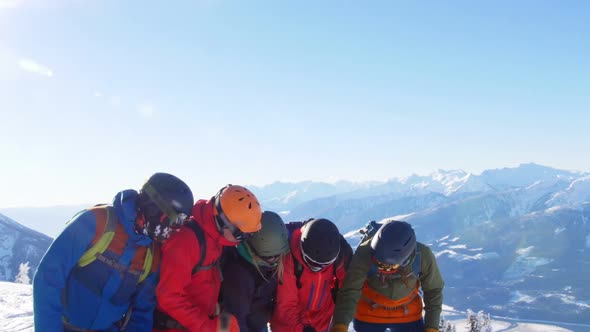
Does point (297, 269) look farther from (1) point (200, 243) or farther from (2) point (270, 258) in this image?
(1) point (200, 243)

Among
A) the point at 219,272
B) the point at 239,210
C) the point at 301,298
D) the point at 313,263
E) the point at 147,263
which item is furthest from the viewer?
the point at 301,298

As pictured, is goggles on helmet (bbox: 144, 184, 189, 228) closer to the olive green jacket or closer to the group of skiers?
the group of skiers

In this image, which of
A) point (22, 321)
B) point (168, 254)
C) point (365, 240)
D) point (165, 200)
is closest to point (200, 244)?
point (168, 254)

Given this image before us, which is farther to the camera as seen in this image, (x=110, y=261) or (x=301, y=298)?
(x=301, y=298)

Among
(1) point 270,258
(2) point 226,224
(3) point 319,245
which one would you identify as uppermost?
(2) point 226,224

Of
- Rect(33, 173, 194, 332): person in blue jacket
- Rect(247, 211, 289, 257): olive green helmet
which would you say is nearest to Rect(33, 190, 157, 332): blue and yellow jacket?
Rect(33, 173, 194, 332): person in blue jacket

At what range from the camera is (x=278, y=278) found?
350 inches

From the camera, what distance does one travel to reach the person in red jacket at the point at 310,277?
8.60m

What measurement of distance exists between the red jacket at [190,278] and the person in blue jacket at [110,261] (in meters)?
0.31

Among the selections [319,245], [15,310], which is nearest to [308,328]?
[319,245]

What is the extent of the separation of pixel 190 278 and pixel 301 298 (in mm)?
2683

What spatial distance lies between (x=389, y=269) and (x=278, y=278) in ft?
7.44

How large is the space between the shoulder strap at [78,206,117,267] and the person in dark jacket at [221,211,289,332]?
2265 millimetres

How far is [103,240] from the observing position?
6.80 metres
